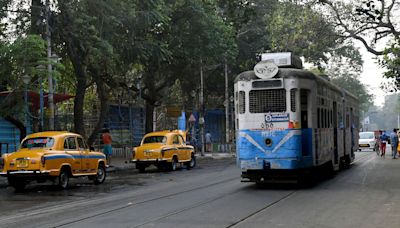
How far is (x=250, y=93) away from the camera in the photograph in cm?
1449

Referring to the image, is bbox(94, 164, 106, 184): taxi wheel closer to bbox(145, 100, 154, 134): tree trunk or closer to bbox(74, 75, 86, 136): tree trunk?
bbox(74, 75, 86, 136): tree trunk

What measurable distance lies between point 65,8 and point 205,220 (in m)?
14.1

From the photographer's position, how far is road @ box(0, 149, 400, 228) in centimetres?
923

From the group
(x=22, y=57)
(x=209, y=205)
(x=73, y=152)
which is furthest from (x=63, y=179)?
(x=209, y=205)

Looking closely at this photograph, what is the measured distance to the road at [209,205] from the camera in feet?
30.3

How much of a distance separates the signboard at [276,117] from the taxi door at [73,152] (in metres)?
6.13

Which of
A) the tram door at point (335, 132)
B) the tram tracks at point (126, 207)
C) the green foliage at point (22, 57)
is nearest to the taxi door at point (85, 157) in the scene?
the green foliage at point (22, 57)

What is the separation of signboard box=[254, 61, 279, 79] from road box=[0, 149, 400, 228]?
3.09 meters

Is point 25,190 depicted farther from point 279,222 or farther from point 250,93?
point 279,222

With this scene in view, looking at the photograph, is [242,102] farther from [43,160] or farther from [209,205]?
[43,160]

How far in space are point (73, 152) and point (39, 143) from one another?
1.08 m

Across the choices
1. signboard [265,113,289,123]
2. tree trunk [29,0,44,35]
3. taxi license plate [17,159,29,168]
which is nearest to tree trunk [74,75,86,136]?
tree trunk [29,0,44,35]

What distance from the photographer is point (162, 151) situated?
22422 mm

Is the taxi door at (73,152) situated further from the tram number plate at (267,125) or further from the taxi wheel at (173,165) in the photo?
the taxi wheel at (173,165)
